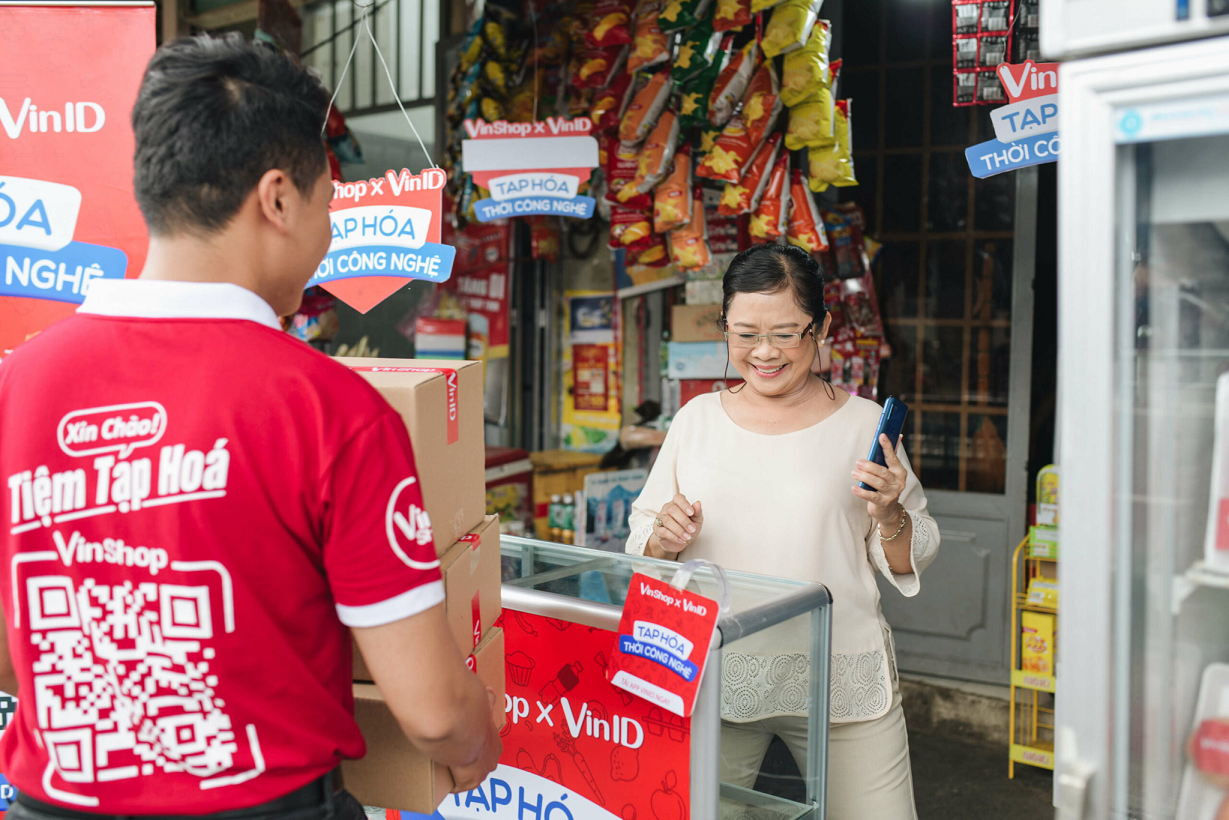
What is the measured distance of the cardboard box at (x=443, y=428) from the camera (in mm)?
1417

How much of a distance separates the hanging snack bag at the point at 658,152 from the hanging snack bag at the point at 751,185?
285 mm

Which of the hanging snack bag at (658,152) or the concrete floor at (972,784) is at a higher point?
the hanging snack bag at (658,152)

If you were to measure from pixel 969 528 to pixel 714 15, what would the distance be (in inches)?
95.9

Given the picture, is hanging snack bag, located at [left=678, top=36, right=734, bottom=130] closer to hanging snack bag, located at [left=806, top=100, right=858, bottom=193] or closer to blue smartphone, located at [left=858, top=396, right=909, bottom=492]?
hanging snack bag, located at [left=806, top=100, right=858, bottom=193]

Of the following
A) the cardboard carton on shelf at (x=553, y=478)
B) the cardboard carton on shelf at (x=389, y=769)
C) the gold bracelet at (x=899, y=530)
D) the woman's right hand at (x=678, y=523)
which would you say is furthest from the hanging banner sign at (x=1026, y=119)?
the cardboard carton on shelf at (x=553, y=478)

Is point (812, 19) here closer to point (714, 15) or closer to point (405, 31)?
point (714, 15)

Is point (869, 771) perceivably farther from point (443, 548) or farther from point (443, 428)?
point (443, 428)

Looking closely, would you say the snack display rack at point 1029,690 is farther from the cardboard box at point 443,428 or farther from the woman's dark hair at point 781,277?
the cardboard box at point 443,428

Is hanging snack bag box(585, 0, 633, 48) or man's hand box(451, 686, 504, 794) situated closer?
man's hand box(451, 686, 504, 794)

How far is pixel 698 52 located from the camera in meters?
3.53

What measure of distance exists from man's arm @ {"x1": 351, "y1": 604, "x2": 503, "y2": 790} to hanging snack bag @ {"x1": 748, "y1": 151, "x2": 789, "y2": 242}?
2591 millimetres

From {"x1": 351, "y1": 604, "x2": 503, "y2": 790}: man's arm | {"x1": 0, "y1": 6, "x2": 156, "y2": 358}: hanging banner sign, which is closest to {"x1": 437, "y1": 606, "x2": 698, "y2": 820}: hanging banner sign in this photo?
{"x1": 351, "y1": 604, "x2": 503, "y2": 790}: man's arm

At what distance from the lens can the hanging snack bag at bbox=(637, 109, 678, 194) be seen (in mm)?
3648

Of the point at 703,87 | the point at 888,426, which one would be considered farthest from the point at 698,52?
the point at 888,426
